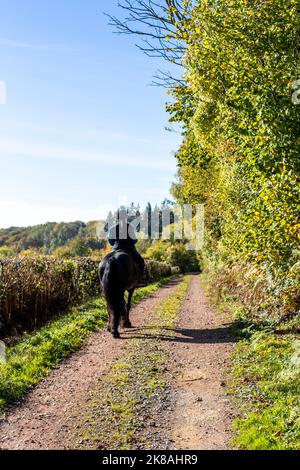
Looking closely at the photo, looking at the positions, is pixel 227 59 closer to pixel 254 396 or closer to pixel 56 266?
pixel 254 396

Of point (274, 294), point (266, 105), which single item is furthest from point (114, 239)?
point (266, 105)

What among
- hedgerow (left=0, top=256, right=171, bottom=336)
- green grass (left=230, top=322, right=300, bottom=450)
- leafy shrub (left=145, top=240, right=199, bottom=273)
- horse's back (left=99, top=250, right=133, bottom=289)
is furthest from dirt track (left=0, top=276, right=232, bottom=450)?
leafy shrub (left=145, top=240, right=199, bottom=273)

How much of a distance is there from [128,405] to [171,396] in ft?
2.54

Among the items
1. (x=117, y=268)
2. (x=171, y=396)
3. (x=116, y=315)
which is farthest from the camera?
(x=117, y=268)

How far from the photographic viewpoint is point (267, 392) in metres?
6.46

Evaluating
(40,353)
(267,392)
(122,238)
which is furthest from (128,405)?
(122,238)

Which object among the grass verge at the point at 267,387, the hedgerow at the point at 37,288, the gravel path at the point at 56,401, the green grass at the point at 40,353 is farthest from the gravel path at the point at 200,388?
the hedgerow at the point at 37,288

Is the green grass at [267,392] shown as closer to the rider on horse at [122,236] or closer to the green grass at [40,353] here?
the green grass at [40,353]

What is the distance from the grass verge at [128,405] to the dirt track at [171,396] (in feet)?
0.54

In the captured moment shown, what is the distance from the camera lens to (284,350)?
8.29 metres

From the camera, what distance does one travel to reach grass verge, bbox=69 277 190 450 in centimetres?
516

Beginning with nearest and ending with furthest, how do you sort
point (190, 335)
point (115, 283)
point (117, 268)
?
1. point (115, 283)
2. point (117, 268)
3. point (190, 335)

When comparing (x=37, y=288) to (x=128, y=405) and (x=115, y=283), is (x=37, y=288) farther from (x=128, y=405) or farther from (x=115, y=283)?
(x=128, y=405)
